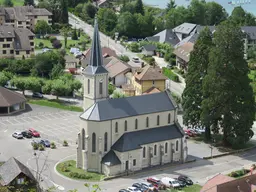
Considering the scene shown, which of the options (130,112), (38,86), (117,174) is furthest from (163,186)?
(38,86)

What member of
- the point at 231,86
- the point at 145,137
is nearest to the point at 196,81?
the point at 231,86

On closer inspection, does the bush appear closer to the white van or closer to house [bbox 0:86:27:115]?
house [bbox 0:86:27:115]

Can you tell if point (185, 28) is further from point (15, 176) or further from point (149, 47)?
point (15, 176)

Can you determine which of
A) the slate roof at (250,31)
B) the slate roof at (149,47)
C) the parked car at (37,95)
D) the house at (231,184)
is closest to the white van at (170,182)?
the house at (231,184)

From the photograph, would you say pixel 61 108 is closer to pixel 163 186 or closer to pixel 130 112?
pixel 130 112

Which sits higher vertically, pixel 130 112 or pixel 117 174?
pixel 130 112

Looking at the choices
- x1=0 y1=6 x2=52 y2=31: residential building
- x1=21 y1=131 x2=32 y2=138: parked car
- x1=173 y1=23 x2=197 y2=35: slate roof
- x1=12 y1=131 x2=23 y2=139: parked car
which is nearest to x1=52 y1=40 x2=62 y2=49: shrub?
x1=0 y1=6 x2=52 y2=31: residential building
